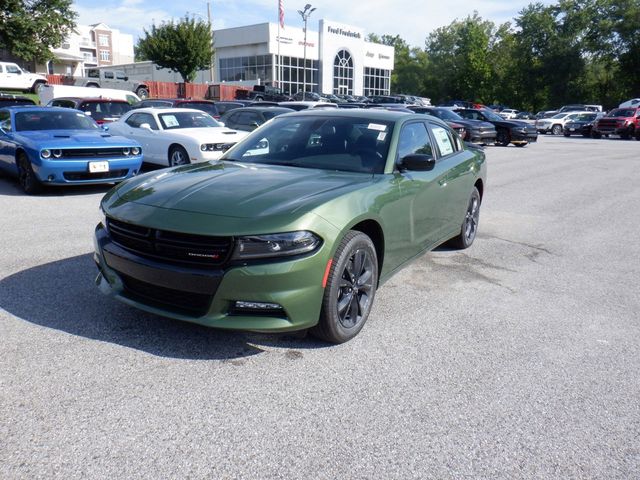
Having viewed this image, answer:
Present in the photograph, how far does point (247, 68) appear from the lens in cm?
5672

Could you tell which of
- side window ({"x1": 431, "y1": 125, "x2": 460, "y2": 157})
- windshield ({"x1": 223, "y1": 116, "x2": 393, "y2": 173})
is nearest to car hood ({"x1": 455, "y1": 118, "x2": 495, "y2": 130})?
side window ({"x1": 431, "y1": 125, "x2": 460, "y2": 157})

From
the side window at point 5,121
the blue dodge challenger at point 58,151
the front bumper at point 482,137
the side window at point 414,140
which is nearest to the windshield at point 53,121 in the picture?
the blue dodge challenger at point 58,151

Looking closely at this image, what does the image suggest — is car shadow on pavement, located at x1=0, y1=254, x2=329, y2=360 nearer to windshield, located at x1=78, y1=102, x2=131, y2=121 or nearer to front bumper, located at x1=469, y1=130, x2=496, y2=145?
windshield, located at x1=78, y1=102, x2=131, y2=121

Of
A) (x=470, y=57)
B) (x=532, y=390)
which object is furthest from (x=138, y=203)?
(x=470, y=57)

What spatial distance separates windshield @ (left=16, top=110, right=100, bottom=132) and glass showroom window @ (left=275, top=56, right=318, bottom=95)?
46.5 m

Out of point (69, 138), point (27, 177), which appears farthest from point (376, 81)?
point (27, 177)

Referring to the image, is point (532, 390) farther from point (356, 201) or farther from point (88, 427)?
point (88, 427)

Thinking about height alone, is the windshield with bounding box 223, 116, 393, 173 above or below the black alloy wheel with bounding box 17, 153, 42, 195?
above

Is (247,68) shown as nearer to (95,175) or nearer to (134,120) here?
(134,120)

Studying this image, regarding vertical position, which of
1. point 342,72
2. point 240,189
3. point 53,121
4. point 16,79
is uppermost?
point 342,72

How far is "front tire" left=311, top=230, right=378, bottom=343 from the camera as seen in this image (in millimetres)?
3438

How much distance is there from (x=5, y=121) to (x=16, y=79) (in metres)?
27.3

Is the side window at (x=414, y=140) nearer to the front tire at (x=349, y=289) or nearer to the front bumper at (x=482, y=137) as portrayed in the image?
the front tire at (x=349, y=289)

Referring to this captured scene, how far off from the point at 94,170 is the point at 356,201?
645cm
